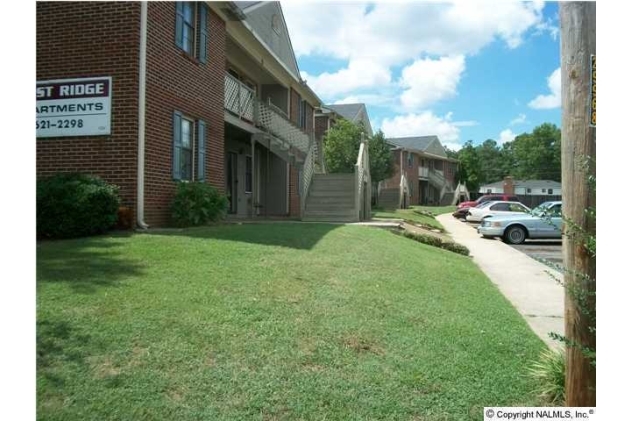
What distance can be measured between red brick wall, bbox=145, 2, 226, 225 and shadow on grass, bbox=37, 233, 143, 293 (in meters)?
2.10

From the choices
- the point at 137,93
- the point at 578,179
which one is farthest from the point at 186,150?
the point at 578,179

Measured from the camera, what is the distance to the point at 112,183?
8.65m

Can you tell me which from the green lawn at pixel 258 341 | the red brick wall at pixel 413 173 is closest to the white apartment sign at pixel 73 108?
the green lawn at pixel 258 341

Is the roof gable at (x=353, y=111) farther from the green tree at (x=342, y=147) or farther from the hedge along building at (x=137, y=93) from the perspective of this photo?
the hedge along building at (x=137, y=93)

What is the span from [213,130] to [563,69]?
31.9 feet

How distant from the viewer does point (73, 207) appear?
7.59 meters

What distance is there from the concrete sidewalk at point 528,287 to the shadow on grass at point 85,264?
4.07 meters

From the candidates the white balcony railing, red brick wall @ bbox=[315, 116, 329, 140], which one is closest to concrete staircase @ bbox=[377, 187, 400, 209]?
red brick wall @ bbox=[315, 116, 329, 140]

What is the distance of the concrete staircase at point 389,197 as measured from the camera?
125ft

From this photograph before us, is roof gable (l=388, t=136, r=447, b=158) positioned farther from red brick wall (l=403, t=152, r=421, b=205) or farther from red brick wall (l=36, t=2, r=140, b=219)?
red brick wall (l=36, t=2, r=140, b=219)

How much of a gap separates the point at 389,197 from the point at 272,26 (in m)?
22.4

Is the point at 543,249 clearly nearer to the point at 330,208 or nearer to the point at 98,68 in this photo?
the point at 330,208
